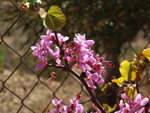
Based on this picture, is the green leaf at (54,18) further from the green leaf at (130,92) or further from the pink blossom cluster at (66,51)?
the green leaf at (130,92)

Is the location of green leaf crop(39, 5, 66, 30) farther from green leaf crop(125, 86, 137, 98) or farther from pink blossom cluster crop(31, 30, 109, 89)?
green leaf crop(125, 86, 137, 98)

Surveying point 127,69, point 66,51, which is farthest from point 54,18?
point 127,69

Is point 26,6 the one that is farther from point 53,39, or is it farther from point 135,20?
point 135,20

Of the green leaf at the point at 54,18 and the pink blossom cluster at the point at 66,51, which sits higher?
the green leaf at the point at 54,18

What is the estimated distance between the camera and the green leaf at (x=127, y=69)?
1.98 ft

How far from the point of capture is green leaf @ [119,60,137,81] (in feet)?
1.98

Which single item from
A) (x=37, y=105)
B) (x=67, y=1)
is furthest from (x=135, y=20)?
(x=37, y=105)

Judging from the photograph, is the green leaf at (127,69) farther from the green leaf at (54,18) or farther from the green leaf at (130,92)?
the green leaf at (54,18)

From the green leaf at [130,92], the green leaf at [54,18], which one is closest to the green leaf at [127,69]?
the green leaf at [130,92]

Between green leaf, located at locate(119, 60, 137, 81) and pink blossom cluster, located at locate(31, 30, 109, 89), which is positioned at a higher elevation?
pink blossom cluster, located at locate(31, 30, 109, 89)

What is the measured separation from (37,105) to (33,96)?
0.21 m

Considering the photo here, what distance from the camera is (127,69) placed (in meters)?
0.61

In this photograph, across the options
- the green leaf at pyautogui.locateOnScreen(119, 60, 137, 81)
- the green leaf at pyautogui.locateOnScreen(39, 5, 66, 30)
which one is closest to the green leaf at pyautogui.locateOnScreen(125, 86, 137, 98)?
the green leaf at pyautogui.locateOnScreen(119, 60, 137, 81)

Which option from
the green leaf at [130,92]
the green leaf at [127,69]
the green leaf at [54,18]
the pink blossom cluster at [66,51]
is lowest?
the green leaf at [130,92]
